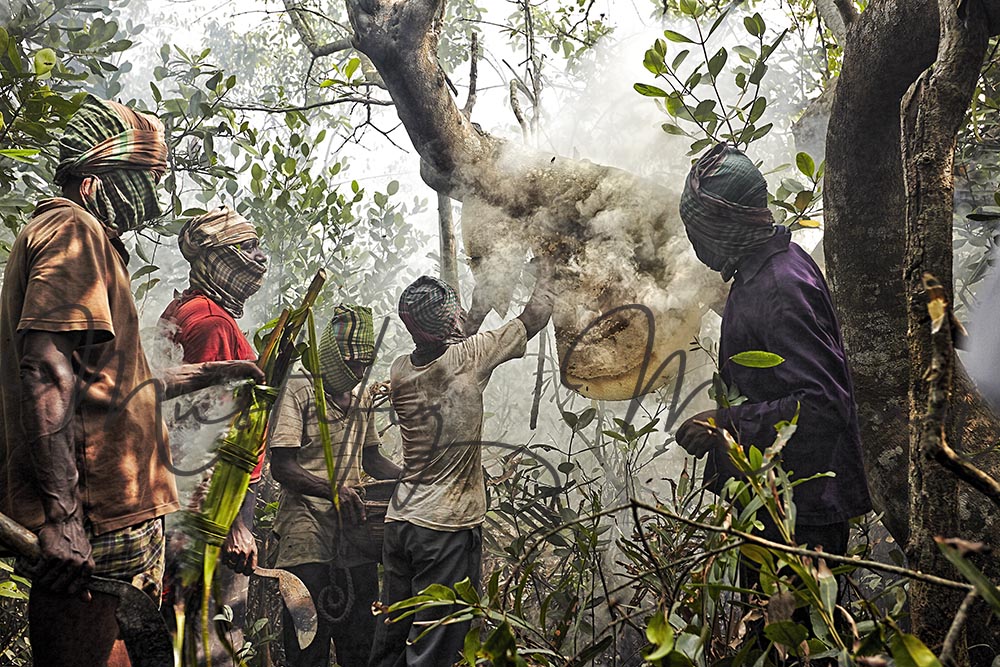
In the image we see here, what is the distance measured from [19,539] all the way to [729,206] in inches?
77.4

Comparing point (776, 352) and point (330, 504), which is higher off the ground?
point (776, 352)

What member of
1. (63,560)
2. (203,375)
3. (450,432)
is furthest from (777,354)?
(63,560)

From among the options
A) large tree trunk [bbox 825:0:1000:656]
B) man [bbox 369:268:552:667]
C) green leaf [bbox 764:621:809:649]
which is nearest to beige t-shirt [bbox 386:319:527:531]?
man [bbox 369:268:552:667]

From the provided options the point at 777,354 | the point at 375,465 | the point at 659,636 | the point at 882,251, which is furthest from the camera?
the point at 375,465

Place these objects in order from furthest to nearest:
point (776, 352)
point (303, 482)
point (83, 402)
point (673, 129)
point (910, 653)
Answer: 1. point (303, 482)
2. point (673, 129)
3. point (776, 352)
4. point (83, 402)
5. point (910, 653)

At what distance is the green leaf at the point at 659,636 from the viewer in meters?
0.85

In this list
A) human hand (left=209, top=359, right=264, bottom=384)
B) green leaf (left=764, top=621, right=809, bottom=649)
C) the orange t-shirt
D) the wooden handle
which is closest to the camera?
green leaf (left=764, top=621, right=809, bottom=649)

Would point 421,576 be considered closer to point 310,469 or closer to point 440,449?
point 440,449

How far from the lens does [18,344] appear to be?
1.75m

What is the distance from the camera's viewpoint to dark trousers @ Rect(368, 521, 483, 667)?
8.35 ft

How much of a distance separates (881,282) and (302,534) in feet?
8.32

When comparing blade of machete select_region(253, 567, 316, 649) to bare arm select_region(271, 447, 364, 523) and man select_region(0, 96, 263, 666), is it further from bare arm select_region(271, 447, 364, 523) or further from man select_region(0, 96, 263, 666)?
man select_region(0, 96, 263, 666)

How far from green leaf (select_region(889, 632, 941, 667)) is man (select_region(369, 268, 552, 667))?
82.8 inches

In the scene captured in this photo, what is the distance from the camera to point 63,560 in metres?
1.57
